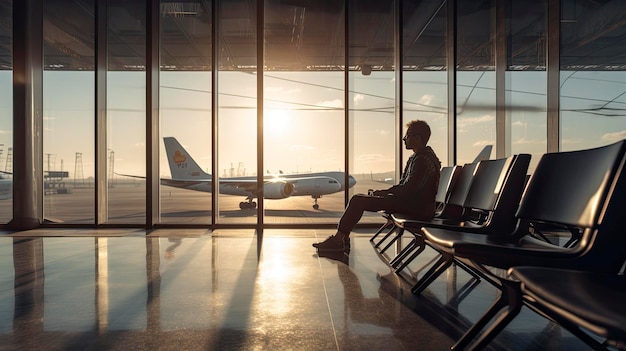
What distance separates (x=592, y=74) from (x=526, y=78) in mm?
842

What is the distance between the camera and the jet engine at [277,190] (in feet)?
35.8

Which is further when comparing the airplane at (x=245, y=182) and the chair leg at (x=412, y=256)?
the airplane at (x=245, y=182)

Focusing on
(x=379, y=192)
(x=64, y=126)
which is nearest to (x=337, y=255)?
(x=379, y=192)

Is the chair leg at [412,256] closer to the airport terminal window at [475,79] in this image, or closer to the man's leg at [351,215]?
the man's leg at [351,215]

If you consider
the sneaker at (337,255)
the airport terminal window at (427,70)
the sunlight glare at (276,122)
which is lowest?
the sneaker at (337,255)

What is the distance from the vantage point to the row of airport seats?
0.85m

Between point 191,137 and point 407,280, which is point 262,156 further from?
point 407,280

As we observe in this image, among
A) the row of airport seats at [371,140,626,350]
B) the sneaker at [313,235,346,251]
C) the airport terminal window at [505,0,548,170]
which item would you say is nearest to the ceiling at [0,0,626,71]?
the airport terminal window at [505,0,548,170]

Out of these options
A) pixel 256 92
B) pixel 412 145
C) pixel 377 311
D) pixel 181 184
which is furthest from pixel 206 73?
pixel 181 184

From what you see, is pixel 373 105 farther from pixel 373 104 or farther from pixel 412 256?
pixel 412 256

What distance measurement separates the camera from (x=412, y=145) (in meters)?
3.06

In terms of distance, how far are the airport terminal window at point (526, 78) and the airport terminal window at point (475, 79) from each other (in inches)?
9.4

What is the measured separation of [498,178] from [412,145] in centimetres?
108

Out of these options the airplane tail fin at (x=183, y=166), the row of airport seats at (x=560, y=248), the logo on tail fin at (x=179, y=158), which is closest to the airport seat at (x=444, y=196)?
the row of airport seats at (x=560, y=248)
